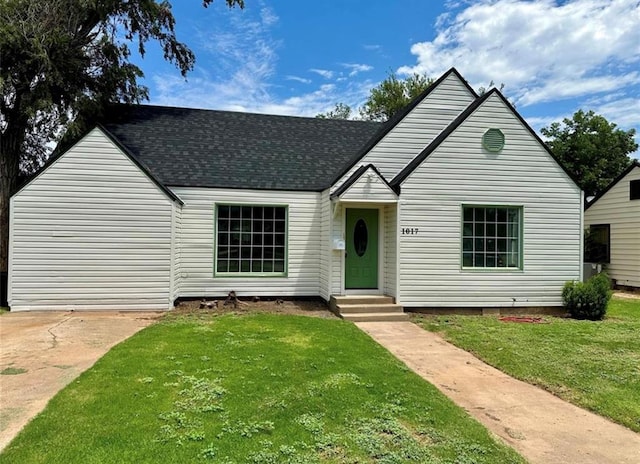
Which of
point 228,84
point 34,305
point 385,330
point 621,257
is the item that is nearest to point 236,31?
point 228,84

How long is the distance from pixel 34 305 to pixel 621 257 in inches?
758

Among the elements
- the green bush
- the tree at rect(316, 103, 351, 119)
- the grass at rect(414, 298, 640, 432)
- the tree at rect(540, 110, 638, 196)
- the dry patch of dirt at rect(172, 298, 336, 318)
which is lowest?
the grass at rect(414, 298, 640, 432)

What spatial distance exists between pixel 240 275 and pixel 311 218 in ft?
8.06

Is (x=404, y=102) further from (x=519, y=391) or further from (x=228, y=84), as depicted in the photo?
(x=519, y=391)

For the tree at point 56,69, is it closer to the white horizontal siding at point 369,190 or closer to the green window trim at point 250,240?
the green window trim at point 250,240

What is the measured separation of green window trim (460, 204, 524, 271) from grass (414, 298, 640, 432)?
143 centimetres

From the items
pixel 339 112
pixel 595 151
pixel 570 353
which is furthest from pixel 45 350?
pixel 339 112

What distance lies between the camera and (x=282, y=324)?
27.6ft

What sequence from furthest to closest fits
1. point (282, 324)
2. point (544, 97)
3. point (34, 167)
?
point (544, 97), point (34, 167), point (282, 324)

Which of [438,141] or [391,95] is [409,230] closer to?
[438,141]

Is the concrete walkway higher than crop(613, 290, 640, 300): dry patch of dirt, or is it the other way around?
crop(613, 290, 640, 300): dry patch of dirt

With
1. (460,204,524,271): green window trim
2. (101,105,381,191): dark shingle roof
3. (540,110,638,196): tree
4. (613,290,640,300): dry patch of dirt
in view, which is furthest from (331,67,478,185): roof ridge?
(540,110,638,196): tree

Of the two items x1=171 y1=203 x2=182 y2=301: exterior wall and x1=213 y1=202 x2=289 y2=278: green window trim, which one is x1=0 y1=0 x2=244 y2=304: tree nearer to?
x1=171 y1=203 x2=182 y2=301: exterior wall

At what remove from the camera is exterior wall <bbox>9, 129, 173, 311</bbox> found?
9.46m
